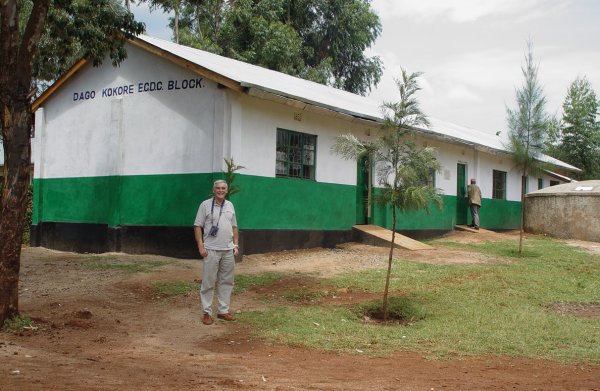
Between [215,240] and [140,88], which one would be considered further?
[140,88]

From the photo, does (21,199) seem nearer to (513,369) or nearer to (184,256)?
(513,369)

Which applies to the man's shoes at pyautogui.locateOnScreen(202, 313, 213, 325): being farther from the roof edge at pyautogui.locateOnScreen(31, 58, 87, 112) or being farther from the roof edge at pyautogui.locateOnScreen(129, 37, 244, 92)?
the roof edge at pyautogui.locateOnScreen(31, 58, 87, 112)

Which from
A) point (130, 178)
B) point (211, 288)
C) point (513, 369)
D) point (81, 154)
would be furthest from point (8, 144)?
point (81, 154)

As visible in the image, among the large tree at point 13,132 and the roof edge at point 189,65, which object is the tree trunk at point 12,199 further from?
the roof edge at point 189,65

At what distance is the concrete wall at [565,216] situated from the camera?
20.8 meters

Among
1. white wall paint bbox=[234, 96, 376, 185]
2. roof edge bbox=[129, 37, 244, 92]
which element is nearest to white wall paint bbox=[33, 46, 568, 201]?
white wall paint bbox=[234, 96, 376, 185]

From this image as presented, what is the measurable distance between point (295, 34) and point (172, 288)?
19238 mm

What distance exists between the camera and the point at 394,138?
9.50m

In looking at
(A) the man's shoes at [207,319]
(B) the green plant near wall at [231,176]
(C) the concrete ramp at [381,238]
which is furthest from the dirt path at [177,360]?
(C) the concrete ramp at [381,238]

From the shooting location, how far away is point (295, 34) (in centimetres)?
2767

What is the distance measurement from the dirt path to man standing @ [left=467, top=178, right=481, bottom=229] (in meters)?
13.2

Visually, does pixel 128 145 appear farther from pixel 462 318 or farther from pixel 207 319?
pixel 462 318

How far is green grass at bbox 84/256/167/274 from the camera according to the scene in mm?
12148

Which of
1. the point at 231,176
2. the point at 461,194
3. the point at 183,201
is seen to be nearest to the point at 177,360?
the point at 231,176
